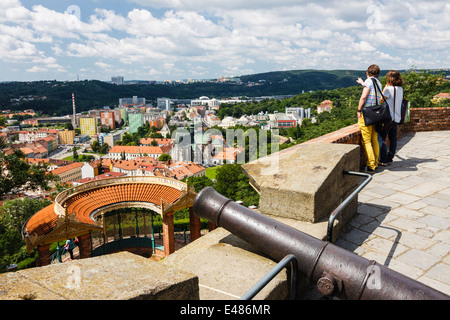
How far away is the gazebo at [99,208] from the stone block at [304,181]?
8061 millimetres

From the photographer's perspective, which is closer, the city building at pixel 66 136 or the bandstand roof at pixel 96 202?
the bandstand roof at pixel 96 202

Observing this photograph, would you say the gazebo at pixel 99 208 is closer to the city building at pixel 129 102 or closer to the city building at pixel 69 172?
the city building at pixel 69 172

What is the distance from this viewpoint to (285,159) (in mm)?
3152

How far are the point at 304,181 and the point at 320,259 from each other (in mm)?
997

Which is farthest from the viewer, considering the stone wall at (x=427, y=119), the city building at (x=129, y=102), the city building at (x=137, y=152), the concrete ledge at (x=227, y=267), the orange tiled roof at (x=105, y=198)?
the city building at (x=129, y=102)

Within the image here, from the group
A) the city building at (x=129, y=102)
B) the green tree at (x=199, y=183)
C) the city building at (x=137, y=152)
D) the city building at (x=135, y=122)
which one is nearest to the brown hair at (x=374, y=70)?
the green tree at (x=199, y=183)

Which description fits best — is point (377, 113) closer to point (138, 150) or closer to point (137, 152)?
point (137, 152)

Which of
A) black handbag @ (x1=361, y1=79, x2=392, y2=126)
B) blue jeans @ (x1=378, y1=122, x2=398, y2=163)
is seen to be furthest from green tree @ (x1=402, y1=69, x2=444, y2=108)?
black handbag @ (x1=361, y1=79, x2=392, y2=126)

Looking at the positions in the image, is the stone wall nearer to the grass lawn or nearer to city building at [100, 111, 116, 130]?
the grass lawn

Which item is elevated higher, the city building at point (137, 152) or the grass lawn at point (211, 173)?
the city building at point (137, 152)

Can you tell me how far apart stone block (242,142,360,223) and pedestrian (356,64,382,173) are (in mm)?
1769

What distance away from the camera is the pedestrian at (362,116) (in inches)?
184
